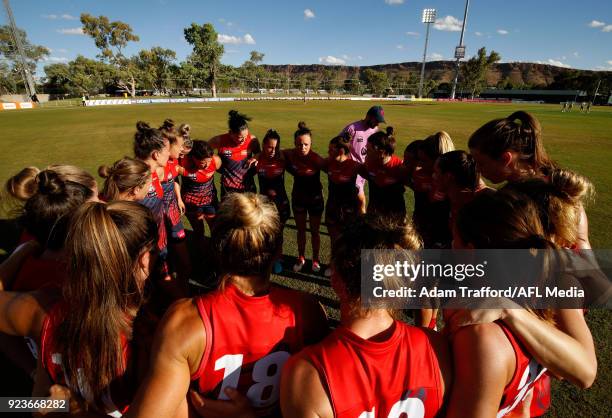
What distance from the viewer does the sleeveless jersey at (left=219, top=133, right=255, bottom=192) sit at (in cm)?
532

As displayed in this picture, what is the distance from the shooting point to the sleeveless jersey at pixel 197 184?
490cm

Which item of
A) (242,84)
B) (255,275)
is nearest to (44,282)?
(255,275)

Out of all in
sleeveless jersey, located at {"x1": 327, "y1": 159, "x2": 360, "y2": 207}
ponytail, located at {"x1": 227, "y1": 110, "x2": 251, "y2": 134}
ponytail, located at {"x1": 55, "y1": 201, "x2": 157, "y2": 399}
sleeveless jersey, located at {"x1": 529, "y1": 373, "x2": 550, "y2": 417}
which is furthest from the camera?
ponytail, located at {"x1": 227, "y1": 110, "x2": 251, "y2": 134}

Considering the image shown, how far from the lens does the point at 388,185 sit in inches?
173

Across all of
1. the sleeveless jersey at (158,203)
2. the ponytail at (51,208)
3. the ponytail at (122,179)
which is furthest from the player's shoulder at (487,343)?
the sleeveless jersey at (158,203)

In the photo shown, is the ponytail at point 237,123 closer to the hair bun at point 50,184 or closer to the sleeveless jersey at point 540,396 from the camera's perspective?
the hair bun at point 50,184

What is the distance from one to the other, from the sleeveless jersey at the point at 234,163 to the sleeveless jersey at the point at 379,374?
14.6 ft

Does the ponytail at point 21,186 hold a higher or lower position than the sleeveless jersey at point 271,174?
higher

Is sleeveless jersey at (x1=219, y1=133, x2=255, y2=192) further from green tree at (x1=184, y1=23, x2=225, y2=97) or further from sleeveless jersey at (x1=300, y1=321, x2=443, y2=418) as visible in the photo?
green tree at (x1=184, y1=23, x2=225, y2=97)

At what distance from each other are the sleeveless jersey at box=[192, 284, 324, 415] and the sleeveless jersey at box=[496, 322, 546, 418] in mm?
905

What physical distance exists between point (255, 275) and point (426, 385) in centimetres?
92

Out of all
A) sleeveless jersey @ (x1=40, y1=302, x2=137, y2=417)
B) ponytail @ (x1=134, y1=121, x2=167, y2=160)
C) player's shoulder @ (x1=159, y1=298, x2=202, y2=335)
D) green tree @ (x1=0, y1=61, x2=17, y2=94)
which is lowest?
sleeveless jersey @ (x1=40, y1=302, x2=137, y2=417)

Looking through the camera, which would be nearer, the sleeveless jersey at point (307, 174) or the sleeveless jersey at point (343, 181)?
the sleeveless jersey at point (343, 181)

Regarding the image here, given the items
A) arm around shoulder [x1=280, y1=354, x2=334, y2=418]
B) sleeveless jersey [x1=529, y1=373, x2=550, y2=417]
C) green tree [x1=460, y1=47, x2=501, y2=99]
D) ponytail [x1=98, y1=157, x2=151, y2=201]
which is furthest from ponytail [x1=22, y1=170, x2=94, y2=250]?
green tree [x1=460, y1=47, x2=501, y2=99]
